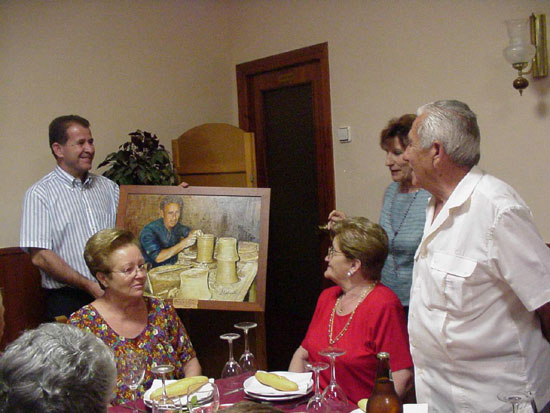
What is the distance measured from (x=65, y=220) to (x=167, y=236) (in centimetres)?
54

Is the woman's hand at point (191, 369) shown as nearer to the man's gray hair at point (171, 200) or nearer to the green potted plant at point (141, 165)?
the man's gray hair at point (171, 200)

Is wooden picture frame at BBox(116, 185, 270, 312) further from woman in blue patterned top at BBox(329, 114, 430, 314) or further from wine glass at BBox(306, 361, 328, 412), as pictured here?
wine glass at BBox(306, 361, 328, 412)

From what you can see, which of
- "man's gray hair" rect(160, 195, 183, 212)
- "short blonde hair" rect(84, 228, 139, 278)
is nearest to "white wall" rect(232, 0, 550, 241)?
"man's gray hair" rect(160, 195, 183, 212)

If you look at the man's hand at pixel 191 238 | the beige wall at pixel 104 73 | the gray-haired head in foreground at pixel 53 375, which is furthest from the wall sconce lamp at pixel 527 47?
the gray-haired head in foreground at pixel 53 375

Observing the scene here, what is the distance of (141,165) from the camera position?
3668mm

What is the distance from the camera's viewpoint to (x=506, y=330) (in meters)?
1.80

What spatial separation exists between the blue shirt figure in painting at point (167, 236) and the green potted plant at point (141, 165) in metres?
0.54

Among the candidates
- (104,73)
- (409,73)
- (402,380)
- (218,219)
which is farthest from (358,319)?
(104,73)

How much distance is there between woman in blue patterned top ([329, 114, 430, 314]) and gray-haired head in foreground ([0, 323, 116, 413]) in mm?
1714

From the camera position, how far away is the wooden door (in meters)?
4.26

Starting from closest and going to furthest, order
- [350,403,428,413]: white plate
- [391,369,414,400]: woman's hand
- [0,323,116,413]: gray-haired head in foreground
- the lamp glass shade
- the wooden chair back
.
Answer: [0,323,116,413]: gray-haired head in foreground, [350,403,428,413]: white plate, [391,369,414,400]: woman's hand, the lamp glass shade, the wooden chair back

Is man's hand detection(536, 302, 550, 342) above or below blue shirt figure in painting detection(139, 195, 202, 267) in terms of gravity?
below

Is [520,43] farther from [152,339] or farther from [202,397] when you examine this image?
[202,397]

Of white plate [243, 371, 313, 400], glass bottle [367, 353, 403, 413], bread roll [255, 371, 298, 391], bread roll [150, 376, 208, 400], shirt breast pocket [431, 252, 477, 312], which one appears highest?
shirt breast pocket [431, 252, 477, 312]
